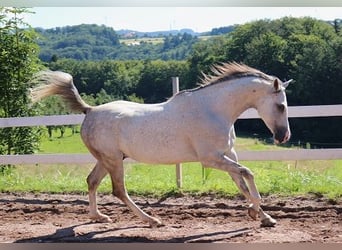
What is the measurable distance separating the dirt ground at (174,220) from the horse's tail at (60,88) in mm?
979

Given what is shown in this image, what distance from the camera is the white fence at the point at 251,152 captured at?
5562mm

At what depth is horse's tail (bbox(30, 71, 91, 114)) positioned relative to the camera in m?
4.92

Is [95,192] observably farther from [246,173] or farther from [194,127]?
[246,173]

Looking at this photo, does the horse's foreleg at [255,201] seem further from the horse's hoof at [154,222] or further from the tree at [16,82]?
the tree at [16,82]

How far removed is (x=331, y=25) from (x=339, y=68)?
2.40 ft

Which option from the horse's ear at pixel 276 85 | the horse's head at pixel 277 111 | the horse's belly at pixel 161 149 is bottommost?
the horse's belly at pixel 161 149

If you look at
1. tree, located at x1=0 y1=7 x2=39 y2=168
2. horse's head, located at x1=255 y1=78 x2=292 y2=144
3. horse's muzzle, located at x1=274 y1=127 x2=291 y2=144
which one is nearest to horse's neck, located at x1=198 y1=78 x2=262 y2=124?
horse's head, located at x1=255 y1=78 x2=292 y2=144

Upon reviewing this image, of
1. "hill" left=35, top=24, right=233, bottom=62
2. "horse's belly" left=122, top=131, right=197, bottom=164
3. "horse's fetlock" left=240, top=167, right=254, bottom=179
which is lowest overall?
"horse's fetlock" left=240, top=167, right=254, bottom=179

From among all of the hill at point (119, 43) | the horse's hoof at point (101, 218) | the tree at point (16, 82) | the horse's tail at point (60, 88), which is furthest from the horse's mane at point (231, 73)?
the tree at point (16, 82)

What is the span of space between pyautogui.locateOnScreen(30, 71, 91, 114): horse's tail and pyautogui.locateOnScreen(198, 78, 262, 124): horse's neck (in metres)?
1.10

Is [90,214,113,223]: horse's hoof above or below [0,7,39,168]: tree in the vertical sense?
below

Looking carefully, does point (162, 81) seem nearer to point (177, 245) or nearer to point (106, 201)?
point (106, 201)

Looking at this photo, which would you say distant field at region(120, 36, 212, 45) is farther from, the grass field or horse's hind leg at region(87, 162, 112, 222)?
horse's hind leg at region(87, 162, 112, 222)

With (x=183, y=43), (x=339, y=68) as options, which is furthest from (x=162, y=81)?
(x=339, y=68)
